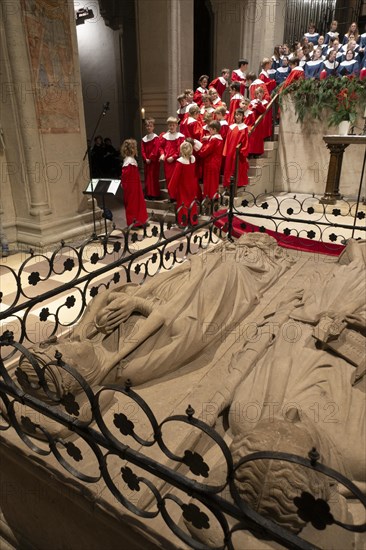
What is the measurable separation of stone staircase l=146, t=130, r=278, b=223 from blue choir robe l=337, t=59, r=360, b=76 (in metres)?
2.03

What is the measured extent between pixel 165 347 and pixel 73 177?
15.8 feet

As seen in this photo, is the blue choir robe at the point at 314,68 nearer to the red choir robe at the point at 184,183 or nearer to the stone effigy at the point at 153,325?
the red choir robe at the point at 184,183

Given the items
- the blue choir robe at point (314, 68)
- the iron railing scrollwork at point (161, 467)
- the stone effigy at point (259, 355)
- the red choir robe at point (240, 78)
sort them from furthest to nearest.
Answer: the red choir robe at point (240, 78), the blue choir robe at point (314, 68), the stone effigy at point (259, 355), the iron railing scrollwork at point (161, 467)

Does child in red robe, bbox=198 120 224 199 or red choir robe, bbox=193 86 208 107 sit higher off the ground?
red choir robe, bbox=193 86 208 107

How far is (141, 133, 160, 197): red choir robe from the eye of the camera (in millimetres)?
7961

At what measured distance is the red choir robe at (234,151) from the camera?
7.39 m

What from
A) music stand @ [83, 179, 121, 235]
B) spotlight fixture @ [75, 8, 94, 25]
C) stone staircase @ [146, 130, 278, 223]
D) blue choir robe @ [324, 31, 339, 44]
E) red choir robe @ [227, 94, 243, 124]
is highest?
spotlight fixture @ [75, 8, 94, 25]

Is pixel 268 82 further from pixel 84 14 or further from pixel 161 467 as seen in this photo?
pixel 161 467

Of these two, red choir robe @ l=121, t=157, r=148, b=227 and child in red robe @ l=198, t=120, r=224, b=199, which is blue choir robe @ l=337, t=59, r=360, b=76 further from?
red choir robe @ l=121, t=157, r=148, b=227

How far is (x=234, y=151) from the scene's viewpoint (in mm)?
7547

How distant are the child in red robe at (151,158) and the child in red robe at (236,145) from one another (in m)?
1.40

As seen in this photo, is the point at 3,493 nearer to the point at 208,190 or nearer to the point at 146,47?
the point at 208,190

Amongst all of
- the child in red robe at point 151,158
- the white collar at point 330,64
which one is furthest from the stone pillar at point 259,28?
the child in red robe at point 151,158

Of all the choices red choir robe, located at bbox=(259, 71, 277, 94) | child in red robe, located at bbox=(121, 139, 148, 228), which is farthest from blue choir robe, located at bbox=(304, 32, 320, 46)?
child in red robe, located at bbox=(121, 139, 148, 228)
